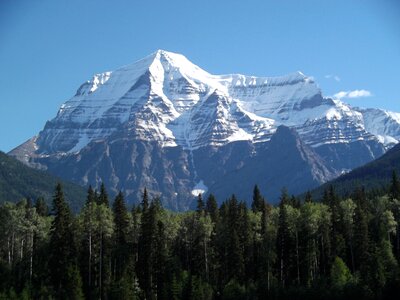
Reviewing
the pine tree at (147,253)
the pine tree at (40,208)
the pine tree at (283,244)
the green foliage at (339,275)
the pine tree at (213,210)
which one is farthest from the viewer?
the pine tree at (40,208)

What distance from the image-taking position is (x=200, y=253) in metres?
146

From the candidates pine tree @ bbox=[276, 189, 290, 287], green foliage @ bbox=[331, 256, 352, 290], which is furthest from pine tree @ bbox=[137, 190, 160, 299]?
green foliage @ bbox=[331, 256, 352, 290]

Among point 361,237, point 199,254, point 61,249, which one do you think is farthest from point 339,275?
point 61,249

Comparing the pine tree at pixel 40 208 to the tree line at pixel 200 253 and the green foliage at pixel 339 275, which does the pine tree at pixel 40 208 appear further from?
the green foliage at pixel 339 275

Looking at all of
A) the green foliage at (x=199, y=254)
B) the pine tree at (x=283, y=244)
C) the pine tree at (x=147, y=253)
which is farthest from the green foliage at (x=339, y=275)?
the pine tree at (x=147, y=253)

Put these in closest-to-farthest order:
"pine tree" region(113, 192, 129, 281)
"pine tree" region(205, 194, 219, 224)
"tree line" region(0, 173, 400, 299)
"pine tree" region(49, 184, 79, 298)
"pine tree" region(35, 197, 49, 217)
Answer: "tree line" region(0, 173, 400, 299)
"pine tree" region(49, 184, 79, 298)
"pine tree" region(113, 192, 129, 281)
"pine tree" region(205, 194, 219, 224)
"pine tree" region(35, 197, 49, 217)

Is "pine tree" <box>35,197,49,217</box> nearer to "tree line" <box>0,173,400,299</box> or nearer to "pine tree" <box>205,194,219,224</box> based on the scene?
"tree line" <box>0,173,400,299</box>

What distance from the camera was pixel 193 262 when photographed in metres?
147

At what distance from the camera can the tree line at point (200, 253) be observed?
125812mm

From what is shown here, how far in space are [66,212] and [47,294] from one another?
51.4 feet

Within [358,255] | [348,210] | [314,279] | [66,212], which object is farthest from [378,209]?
[66,212]

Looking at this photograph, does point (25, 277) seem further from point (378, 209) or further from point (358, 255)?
point (378, 209)

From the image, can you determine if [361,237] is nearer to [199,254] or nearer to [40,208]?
[199,254]

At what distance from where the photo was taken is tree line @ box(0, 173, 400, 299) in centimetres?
12581
